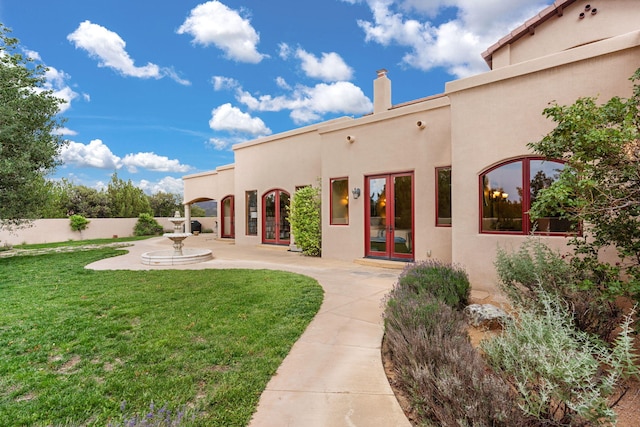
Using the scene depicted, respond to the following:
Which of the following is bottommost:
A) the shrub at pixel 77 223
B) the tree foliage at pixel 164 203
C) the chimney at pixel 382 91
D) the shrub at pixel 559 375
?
the shrub at pixel 559 375

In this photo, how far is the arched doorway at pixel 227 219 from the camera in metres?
18.9

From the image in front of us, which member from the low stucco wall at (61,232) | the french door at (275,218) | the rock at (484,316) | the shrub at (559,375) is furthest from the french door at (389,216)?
the low stucco wall at (61,232)

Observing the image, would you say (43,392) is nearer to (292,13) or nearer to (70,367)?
(70,367)

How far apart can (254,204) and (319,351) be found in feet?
42.6

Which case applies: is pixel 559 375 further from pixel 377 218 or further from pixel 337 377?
pixel 377 218

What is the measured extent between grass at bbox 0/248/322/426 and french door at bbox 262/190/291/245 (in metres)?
7.43

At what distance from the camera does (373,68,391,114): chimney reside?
12891 mm

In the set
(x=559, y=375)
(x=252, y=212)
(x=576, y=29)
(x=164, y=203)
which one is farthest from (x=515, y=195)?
(x=164, y=203)

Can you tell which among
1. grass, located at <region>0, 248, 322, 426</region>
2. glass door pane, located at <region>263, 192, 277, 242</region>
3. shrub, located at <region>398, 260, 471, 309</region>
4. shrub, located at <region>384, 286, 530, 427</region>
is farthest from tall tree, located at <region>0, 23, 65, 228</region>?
shrub, located at <region>384, 286, 530, 427</region>

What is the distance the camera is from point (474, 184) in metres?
6.81

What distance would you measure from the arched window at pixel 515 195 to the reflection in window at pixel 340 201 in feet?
15.9

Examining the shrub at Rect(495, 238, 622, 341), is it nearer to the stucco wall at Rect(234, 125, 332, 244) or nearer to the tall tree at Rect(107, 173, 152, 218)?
the stucco wall at Rect(234, 125, 332, 244)

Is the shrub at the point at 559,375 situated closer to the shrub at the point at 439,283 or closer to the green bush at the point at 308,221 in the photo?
the shrub at the point at 439,283

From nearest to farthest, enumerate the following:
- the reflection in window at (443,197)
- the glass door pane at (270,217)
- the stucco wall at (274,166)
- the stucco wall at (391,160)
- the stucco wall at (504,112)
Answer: the stucco wall at (504,112), the reflection in window at (443,197), the stucco wall at (391,160), the stucco wall at (274,166), the glass door pane at (270,217)
